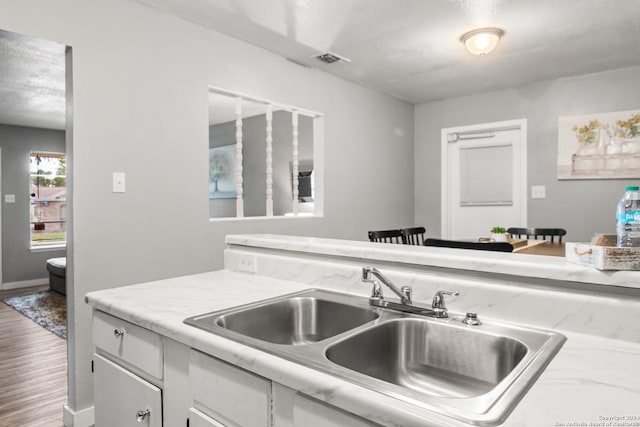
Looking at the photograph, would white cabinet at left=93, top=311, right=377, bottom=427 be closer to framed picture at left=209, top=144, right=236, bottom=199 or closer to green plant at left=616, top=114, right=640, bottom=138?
green plant at left=616, top=114, right=640, bottom=138

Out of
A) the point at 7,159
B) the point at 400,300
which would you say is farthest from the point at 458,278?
the point at 7,159

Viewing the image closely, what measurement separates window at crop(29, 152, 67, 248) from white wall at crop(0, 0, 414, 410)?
4.46m

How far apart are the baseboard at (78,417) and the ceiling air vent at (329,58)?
2800mm

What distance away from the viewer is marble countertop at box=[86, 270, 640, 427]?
620 mm

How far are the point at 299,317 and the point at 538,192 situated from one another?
3.60m

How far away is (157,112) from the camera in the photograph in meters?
2.43

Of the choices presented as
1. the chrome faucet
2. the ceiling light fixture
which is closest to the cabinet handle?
the chrome faucet

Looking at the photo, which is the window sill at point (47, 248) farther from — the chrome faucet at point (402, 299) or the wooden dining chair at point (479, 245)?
the chrome faucet at point (402, 299)

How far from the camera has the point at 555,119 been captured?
3.97 metres

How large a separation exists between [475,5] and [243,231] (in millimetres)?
2084

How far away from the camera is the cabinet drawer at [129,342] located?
1123mm

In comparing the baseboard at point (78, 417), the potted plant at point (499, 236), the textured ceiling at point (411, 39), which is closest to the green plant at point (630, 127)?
the textured ceiling at point (411, 39)

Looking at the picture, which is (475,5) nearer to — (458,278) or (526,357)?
(458,278)

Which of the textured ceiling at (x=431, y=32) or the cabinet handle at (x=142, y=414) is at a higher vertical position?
the textured ceiling at (x=431, y=32)
